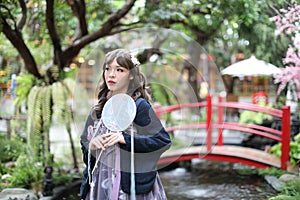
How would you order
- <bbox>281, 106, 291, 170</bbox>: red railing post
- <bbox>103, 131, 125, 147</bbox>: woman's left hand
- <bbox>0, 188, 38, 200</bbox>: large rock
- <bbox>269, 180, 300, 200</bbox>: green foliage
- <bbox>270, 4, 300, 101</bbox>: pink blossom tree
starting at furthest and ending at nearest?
<bbox>281, 106, 291, 170</bbox>: red railing post < <bbox>270, 4, 300, 101</bbox>: pink blossom tree < <bbox>0, 188, 38, 200</bbox>: large rock < <bbox>269, 180, 300, 200</bbox>: green foliage < <bbox>103, 131, 125, 147</bbox>: woman's left hand

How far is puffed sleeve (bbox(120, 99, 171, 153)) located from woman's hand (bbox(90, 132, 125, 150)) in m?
0.04

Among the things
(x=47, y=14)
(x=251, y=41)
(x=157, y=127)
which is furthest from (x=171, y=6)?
(x=157, y=127)

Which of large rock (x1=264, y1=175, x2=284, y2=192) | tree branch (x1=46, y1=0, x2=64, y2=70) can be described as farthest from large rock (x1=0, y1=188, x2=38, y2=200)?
large rock (x1=264, y1=175, x2=284, y2=192)

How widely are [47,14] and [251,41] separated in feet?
9.63

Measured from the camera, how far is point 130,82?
2598mm

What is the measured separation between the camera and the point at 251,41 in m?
6.05

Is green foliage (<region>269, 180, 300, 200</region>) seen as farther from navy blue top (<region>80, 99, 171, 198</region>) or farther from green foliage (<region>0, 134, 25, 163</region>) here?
green foliage (<region>0, 134, 25, 163</region>)

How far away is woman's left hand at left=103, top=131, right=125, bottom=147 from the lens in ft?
7.76

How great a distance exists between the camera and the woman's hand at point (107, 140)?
2367mm

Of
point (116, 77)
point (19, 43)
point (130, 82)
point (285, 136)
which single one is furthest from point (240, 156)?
point (116, 77)

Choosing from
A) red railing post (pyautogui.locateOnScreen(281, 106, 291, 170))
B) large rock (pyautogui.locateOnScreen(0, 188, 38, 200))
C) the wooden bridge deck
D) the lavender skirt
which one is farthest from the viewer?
the wooden bridge deck

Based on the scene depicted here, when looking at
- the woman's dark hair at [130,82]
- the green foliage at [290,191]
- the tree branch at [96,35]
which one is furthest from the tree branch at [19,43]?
the green foliage at [290,191]

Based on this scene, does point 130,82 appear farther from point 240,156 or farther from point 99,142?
point 240,156

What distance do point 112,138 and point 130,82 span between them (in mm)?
412
